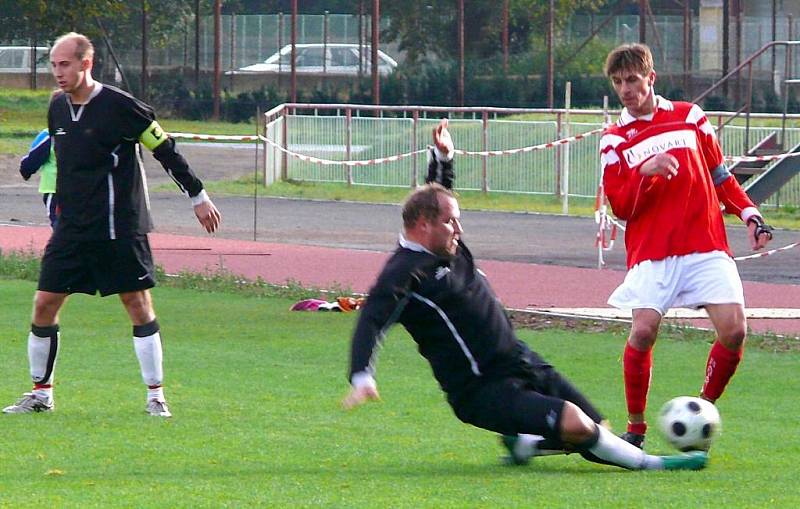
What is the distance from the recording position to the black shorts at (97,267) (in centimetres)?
777

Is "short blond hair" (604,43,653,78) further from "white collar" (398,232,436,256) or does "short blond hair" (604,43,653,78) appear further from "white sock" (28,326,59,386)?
"white sock" (28,326,59,386)

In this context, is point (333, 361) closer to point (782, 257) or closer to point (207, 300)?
point (207, 300)

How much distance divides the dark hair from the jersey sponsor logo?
119 centimetres

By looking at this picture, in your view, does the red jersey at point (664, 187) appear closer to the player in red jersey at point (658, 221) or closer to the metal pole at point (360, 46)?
the player in red jersey at point (658, 221)

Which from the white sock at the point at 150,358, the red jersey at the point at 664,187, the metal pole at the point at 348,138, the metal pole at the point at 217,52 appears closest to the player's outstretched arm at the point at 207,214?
the white sock at the point at 150,358

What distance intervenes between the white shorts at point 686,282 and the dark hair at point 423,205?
1.26 meters

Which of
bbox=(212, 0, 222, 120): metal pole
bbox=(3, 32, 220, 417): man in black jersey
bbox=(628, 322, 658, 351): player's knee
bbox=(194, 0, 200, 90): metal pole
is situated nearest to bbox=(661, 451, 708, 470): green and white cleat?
bbox=(628, 322, 658, 351): player's knee

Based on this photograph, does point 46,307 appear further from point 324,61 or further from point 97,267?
point 324,61

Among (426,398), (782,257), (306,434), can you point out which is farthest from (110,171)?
(782,257)

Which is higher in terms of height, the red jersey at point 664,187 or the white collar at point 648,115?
the white collar at point 648,115

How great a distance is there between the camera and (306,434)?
7.48m

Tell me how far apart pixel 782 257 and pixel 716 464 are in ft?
39.2

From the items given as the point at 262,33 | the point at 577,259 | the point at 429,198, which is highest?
the point at 262,33

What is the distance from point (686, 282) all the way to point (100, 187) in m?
2.83
